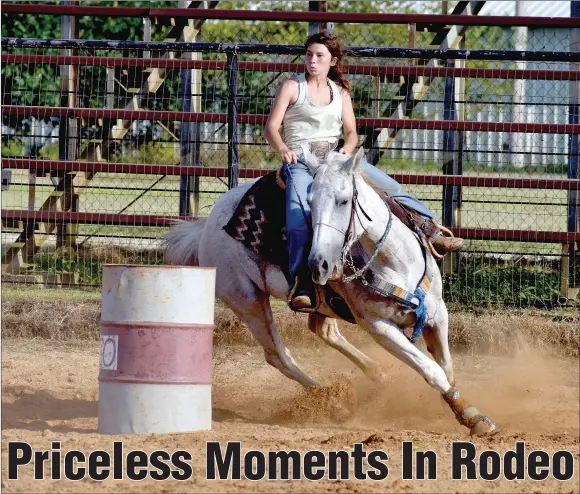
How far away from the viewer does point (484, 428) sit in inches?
238

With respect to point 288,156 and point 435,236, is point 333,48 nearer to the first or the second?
point 288,156

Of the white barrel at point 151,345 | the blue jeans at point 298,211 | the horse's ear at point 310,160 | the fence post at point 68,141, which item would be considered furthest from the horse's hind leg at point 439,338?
the fence post at point 68,141

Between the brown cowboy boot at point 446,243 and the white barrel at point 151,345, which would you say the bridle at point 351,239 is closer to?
the brown cowboy boot at point 446,243

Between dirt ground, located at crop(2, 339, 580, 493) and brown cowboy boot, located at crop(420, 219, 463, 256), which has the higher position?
brown cowboy boot, located at crop(420, 219, 463, 256)

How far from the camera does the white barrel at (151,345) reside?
230 inches

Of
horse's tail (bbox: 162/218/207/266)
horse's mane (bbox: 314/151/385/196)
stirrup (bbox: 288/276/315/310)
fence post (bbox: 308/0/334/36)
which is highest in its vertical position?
fence post (bbox: 308/0/334/36)

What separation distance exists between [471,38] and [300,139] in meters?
17.8

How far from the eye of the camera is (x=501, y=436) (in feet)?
19.6

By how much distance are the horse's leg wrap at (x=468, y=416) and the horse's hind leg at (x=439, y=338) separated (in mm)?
546

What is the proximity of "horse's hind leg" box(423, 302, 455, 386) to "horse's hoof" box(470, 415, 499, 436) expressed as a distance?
0.63 m

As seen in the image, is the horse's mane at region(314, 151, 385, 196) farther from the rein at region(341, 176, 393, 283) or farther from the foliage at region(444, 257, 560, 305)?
the foliage at region(444, 257, 560, 305)

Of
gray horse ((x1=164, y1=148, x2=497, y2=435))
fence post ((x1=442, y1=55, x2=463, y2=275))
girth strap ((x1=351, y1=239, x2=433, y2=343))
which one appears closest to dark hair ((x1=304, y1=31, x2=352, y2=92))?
gray horse ((x1=164, y1=148, x2=497, y2=435))

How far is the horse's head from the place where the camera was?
580 centimetres

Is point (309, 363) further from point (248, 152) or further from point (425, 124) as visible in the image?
point (248, 152)
